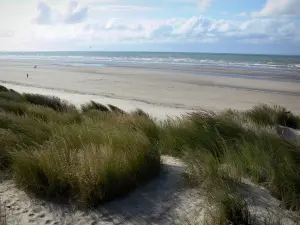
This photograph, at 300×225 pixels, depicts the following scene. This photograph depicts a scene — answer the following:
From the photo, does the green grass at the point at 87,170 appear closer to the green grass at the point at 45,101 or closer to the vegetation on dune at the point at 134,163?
the vegetation on dune at the point at 134,163

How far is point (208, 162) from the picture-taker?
3889 mm

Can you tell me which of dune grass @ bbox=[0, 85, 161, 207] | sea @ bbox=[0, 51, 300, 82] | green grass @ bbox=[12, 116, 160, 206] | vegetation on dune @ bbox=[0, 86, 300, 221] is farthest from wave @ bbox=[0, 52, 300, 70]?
green grass @ bbox=[12, 116, 160, 206]

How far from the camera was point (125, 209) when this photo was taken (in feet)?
11.2

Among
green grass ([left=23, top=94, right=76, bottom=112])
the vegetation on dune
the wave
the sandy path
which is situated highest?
the wave

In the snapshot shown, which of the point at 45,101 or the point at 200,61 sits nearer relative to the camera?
the point at 45,101

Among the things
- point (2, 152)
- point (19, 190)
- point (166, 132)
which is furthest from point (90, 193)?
point (166, 132)

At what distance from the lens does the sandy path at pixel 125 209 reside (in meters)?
3.20

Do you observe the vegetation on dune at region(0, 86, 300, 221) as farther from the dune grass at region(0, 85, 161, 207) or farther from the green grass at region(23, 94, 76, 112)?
the green grass at region(23, 94, 76, 112)

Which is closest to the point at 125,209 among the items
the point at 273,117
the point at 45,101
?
the point at 273,117

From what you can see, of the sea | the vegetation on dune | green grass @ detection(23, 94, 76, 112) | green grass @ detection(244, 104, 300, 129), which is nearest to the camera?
the vegetation on dune

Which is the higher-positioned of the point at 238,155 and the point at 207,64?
the point at 207,64

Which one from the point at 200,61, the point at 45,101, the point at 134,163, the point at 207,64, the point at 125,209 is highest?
the point at 200,61

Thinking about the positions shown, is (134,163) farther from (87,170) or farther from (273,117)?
(273,117)

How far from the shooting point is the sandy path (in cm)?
320
